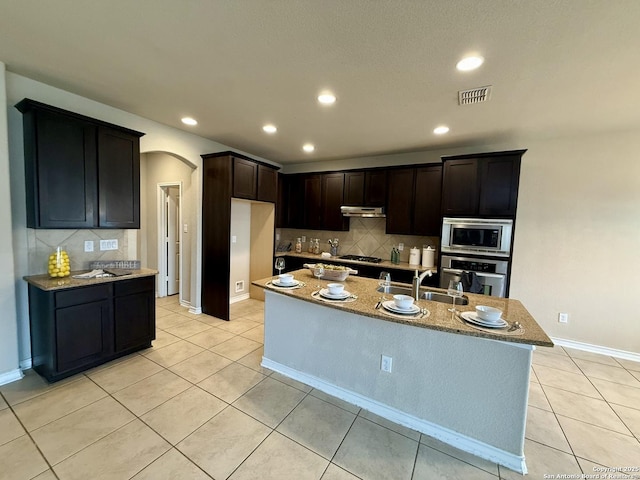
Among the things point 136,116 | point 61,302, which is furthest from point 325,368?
point 136,116

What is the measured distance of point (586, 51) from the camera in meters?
1.70

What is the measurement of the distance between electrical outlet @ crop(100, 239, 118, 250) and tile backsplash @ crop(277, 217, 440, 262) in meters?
3.32

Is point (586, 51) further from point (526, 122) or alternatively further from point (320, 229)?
point (320, 229)

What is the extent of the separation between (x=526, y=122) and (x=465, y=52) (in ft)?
5.80

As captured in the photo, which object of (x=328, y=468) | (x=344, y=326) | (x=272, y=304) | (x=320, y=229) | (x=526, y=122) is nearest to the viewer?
(x=328, y=468)

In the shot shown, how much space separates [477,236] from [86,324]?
4.46m

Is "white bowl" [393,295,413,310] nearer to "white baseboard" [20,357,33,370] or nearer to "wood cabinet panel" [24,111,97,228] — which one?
"wood cabinet panel" [24,111,97,228]

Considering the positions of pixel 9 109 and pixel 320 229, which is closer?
pixel 9 109

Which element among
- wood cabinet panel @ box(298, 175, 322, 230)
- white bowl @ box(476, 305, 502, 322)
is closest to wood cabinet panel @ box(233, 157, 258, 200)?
wood cabinet panel @ box(298, 175, 322, 230)

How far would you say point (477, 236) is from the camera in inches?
135

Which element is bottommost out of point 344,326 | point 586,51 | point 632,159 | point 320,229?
point 344,326

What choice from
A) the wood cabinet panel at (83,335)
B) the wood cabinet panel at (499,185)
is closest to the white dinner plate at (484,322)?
the wood cabinet panel at (499,185)

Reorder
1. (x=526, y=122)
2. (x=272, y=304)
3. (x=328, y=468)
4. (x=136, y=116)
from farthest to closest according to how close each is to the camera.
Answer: (x=136, y=116)
(x=526, y=122)
(x=272, y=304)
(x=328, y=468)

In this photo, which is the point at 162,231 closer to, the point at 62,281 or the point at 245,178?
the point at 245,178
